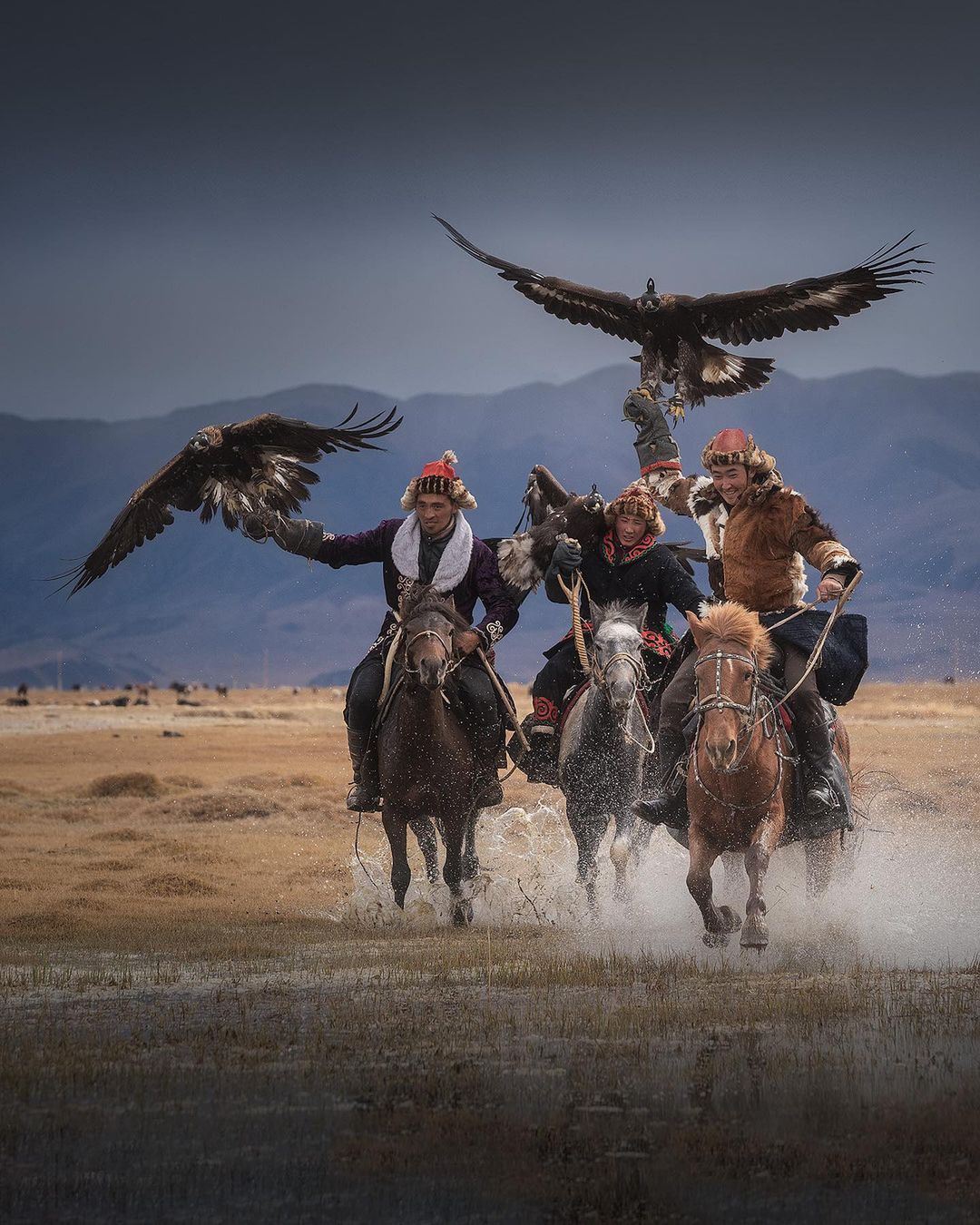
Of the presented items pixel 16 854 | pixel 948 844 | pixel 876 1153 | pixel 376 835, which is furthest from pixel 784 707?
pixel 376 835

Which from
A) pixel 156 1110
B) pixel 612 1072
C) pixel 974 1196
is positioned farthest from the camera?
pixel 612 1072

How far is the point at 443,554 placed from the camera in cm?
1155

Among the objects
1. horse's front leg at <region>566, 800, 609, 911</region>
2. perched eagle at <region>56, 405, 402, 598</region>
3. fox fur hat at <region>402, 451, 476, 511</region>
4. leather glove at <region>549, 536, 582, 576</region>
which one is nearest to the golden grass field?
horse's front leg at <region>566, 800, 609, 911</region>

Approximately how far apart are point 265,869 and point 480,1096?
1027cm

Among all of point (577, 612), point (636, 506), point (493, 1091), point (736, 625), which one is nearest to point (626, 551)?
point (636, 506)

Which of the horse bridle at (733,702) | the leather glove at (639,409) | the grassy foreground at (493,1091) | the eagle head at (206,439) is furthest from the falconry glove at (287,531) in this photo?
the horse bridle at (733,702)

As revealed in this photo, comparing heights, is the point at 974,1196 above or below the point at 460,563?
below

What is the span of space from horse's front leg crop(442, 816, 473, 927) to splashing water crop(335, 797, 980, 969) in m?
0.09

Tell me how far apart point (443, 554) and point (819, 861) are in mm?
2924

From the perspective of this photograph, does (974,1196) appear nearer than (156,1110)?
Yes

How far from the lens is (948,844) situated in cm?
1720

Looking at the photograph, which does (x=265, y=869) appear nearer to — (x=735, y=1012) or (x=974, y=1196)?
(x=735, y=1012)

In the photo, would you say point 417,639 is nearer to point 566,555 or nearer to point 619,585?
point 566,555

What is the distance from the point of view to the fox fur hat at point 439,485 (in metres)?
11.5
